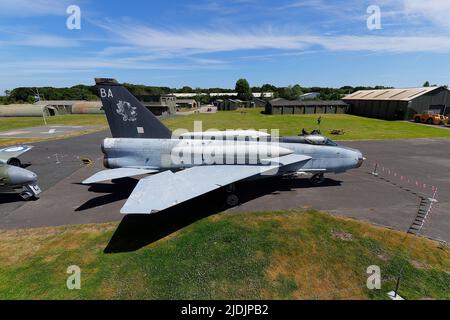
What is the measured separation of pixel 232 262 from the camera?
924 centimetres

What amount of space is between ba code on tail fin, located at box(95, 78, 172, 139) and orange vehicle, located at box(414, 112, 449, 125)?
57.0m

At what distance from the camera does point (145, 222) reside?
1230 cm

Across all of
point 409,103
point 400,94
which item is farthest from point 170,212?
point 400,94

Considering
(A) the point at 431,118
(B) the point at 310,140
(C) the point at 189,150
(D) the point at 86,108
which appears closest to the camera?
(C) the point at 189,150

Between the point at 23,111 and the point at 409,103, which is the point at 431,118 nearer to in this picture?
the point at 409,103

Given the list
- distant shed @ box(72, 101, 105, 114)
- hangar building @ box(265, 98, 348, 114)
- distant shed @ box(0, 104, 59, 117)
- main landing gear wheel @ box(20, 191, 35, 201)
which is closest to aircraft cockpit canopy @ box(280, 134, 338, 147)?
main landing gear wheel @ box(20, 191, 35, 201)

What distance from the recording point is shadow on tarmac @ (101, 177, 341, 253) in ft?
35.5

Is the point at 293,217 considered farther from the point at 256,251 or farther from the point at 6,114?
the point at 6,114

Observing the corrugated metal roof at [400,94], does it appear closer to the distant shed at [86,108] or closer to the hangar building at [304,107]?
the hangar building at [304,107]

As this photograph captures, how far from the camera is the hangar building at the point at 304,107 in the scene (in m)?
69.9

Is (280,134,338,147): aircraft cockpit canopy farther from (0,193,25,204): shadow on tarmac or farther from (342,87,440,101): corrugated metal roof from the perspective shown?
(342,87,440,101): corrugated metal roof

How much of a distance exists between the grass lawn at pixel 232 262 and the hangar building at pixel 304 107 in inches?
2419

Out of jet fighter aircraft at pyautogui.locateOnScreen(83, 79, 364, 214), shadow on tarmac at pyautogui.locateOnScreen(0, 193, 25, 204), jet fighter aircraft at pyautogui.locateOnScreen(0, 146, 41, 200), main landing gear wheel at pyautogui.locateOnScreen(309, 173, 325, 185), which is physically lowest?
shadow on tarmac at pyautogui.locateOnScreen(0, 193, 25, 204)

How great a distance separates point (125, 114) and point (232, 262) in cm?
1134
